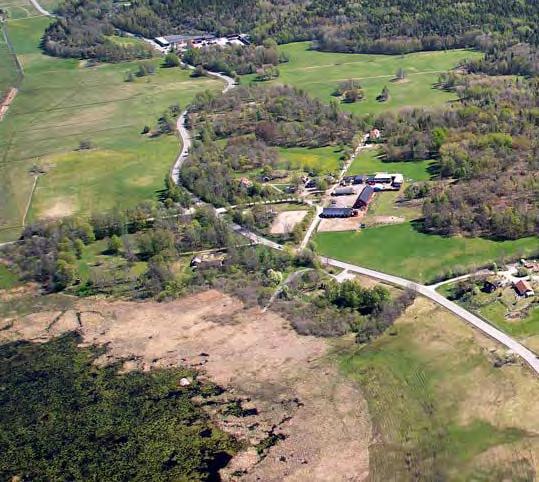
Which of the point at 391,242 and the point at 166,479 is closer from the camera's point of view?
the point at 166,479

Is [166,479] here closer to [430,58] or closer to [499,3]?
[430,58]

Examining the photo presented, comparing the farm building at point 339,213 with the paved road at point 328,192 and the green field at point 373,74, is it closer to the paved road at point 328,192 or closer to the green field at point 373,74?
the paved road at point 328,192

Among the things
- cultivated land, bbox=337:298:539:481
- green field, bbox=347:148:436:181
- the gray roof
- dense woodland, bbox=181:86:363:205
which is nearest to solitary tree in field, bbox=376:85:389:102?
dense woodland, bbox=181:86:363:205

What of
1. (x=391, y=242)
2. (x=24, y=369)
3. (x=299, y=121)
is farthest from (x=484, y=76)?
(x=24, y=369)

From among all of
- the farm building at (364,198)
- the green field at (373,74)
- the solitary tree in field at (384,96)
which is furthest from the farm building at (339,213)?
the solitary tree in field at (384,96)

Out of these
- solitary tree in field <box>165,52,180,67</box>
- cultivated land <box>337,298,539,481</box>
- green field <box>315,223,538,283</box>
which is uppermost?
cultivated land <box>337,298,539,481</box>

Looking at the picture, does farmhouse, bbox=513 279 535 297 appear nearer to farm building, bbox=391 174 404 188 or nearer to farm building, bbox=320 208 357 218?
farm building, bbox=320 208 357 218

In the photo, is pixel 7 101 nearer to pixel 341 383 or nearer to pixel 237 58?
pixel 237 58
